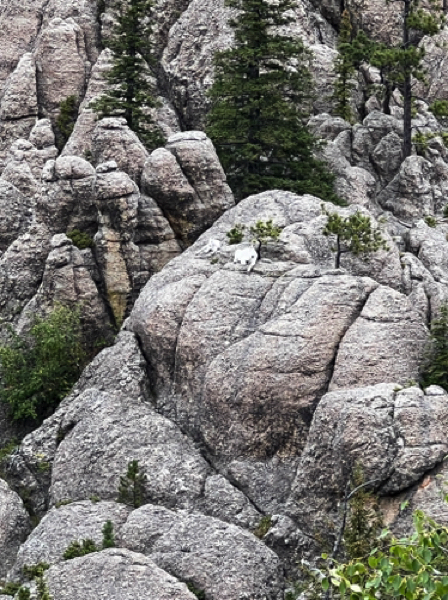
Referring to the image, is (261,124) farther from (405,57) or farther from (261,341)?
(261,341)

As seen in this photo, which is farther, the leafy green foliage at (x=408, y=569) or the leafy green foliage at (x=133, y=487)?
the leafy green foliage at (x=133, y=487)

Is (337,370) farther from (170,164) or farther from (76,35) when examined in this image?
(76,35)

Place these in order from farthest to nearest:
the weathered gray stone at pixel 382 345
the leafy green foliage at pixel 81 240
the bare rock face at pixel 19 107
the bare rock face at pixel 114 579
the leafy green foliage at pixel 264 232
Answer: the bare rock face at pixel 19 107 → the leafy green foliage at pixel 81 240 → the leafy green foliage at pixel 264 232 → the weathered gray stone at pixel 382 345 → the bare rock face at pixel 114 579

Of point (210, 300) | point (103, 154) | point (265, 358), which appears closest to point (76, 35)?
point (103, 154)

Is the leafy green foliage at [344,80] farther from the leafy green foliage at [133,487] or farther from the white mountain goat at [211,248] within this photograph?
the leafy green foliage at [133,487]

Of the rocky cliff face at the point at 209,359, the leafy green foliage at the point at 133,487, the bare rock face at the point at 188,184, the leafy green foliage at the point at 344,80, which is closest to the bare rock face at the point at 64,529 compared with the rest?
the rocky cliff face at the point at 209,359

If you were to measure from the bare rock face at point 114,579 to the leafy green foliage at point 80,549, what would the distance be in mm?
731

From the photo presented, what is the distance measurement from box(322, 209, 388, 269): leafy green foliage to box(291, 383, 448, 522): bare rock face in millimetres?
8391

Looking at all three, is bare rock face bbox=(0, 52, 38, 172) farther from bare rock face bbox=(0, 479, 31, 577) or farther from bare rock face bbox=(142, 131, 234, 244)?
bare rock face bbox=(0, 479, 31, 577)

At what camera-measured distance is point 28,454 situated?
110ft

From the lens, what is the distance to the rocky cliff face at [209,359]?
86.5ft

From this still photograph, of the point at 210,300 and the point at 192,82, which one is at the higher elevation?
the point at 192,82

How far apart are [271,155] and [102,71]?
14.4 metres

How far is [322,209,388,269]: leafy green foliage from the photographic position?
34656mm
